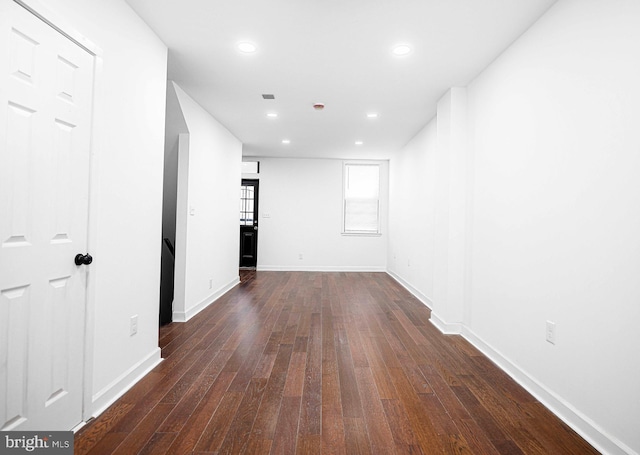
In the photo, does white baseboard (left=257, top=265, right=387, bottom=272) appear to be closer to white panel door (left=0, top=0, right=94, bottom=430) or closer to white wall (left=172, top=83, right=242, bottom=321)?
white wall (left=172, top=83, right=242, bottom=321)

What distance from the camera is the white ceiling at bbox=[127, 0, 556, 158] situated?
7.34 ft

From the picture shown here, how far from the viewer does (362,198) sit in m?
7.74

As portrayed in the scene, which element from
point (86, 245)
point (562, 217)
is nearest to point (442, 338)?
point (562, 217)

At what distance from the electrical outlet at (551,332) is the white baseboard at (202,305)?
3.40m

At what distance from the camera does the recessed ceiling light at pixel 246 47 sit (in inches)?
105

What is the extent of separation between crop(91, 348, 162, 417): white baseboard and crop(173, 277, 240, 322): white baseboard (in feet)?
3.46

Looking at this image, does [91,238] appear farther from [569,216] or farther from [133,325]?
[569,216]

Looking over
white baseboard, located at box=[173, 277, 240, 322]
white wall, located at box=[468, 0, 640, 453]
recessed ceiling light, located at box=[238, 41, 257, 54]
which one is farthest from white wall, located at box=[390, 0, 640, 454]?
white baseboard, located at box=[173, 277, 240, 322]

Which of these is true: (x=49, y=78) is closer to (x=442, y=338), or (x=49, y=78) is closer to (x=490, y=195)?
(x=490, y=195)

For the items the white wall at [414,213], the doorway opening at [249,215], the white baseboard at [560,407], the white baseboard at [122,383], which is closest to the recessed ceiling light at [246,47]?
the white baseboard at [122,383]

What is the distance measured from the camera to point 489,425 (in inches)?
72.6

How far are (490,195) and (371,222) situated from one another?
191 inches

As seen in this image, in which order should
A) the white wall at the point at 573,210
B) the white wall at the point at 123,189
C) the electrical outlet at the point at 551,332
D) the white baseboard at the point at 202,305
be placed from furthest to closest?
the white baseboard at the point at 202,305, the electrical outlet at the point at 551,332, the white wall at the point at 123,189, the white wall at the point at 573,210

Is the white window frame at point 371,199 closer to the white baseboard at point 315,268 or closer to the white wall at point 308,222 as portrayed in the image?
the white wall at point 308,222
